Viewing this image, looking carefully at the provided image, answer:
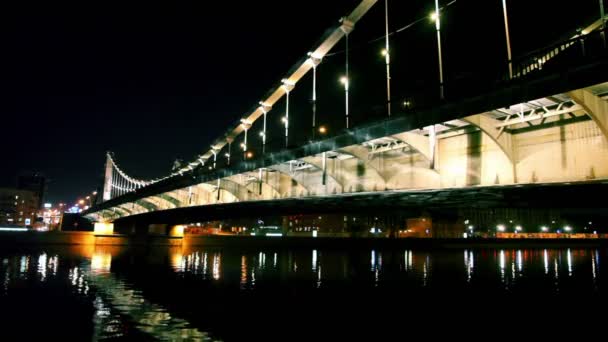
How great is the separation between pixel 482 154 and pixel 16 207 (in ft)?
718

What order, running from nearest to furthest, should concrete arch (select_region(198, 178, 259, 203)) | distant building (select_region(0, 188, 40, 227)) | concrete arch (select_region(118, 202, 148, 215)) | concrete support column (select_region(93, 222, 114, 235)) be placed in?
concrete arch (select_region(198, 178, 259, 203)) → concrete arch (select_region(118, 202, 148, 215)) → concrete support column (select_region(93, 222, 114, 235)) → distant building (select_region(0, 188, 40, 227))

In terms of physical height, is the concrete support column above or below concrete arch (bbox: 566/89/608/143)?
below

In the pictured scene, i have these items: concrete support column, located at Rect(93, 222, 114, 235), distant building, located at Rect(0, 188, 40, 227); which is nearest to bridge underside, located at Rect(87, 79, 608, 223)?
concrete support column, located at Rect(93, 222, 114, 235)

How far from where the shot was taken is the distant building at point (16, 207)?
606 feet

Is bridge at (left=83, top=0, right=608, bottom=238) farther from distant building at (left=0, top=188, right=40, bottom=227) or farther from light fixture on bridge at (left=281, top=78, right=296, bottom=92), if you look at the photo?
distant building at (left=0, top=188, right=40, bottom=227)

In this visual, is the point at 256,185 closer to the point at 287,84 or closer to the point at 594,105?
the point at 287,84

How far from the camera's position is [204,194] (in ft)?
144

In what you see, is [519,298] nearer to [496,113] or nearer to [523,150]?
[523,150]

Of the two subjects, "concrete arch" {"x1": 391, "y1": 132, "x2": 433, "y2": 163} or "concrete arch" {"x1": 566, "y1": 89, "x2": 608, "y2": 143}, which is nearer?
"concrete arch" {"x1": 566, "y1": 89, "x2": 608, "y2": 143}

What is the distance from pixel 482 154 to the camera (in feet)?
57.6

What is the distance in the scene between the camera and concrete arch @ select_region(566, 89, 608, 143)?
40.7 feet

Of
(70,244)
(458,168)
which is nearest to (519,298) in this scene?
(458,168)

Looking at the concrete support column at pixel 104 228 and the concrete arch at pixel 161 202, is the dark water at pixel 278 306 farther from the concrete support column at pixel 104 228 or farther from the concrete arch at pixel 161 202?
the concrete support column at pixel 104 228

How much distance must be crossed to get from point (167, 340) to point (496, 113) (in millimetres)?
13437
